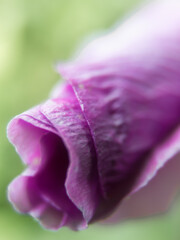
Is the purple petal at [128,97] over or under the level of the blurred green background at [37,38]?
over

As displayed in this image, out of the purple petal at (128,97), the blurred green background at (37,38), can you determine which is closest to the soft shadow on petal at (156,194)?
the purple petal at (128,97)

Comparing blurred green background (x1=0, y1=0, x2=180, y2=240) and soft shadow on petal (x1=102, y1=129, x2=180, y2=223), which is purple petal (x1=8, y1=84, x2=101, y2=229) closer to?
soft shadow on petal (x1=102, y1=129, x2=180, y2=223)

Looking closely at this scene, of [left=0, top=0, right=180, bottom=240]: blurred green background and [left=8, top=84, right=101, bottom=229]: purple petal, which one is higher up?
[left=8, top=84, right=101, bottom=229]: purple petal

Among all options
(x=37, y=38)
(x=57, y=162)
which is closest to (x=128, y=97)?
(x=57, y=162)

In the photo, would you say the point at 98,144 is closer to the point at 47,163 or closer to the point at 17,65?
the point at 47,163

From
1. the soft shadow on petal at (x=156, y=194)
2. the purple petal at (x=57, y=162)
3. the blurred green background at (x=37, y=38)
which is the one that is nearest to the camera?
the purple petal at (x=57, y=162)

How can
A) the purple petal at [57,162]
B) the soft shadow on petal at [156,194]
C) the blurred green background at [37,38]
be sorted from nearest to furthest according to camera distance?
the purple petal at [57,162], the soft shadow on petal at [156,194], the blurred green background at [37,38]

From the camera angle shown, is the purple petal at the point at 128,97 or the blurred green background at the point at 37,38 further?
the blurred green background at the point at 37,38

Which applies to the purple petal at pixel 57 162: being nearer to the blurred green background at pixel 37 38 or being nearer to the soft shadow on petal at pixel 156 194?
the soft shadow on petal at pixel 156 194

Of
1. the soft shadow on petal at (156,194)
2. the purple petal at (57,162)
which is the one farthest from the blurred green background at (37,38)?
the purple petal at (57,162)

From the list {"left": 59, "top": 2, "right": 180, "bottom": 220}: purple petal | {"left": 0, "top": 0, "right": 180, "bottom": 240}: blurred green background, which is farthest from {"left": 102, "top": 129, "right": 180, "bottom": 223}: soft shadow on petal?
{"left": 0, "top": 0, "right": 180, "bottom": 240}: blurred green background

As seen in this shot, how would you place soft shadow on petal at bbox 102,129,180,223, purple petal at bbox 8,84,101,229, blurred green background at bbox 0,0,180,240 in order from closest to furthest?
purple petal at bbox 8,84,101,229 < soft shadow on petal at bbox 102,129,180,223 < blurred green background at bbox 0,0,180,240
